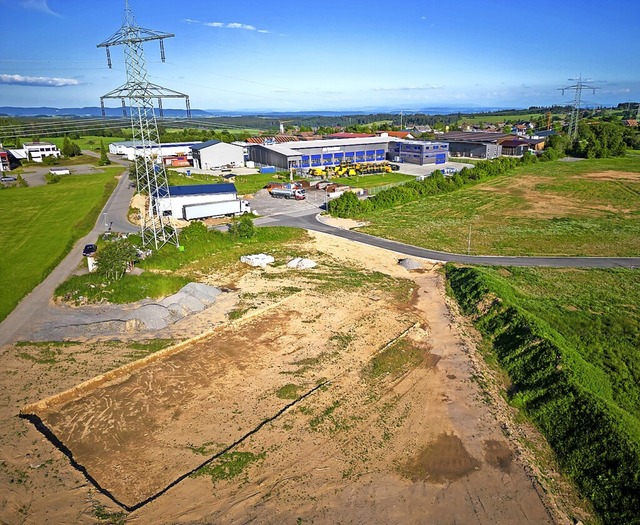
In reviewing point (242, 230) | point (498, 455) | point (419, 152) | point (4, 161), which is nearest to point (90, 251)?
point (242, 230)

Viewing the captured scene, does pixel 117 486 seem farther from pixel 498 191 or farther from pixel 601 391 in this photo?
pixel 498 191

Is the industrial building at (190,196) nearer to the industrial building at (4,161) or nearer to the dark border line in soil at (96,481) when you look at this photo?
the dark border line in soil at (96,481)

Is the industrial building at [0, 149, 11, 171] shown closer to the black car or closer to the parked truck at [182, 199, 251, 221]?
the parked truck at [182, 199, 251, 221]

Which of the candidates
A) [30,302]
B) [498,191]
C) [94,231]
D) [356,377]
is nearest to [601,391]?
[356,377]

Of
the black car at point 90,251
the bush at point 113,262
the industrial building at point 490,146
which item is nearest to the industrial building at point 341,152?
the industrial building at point 490,146

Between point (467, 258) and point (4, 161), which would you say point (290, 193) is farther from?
point (4, 161)

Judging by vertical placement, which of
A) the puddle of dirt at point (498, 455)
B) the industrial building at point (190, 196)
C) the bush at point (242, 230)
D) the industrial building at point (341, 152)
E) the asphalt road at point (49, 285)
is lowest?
the puddle of dirt at point (498, 455)
